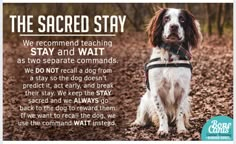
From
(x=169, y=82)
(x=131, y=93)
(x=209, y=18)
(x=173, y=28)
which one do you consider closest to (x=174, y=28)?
(x=173, y=28)

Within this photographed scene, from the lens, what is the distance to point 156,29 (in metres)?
7.54

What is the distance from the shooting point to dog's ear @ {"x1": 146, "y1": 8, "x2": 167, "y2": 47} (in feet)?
24.7

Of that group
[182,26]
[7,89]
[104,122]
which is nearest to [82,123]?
[104,122]

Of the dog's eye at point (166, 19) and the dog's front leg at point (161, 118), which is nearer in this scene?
the dog's eye at point (166, 19)

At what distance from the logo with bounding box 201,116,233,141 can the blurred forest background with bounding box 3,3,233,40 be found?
2.80 ft

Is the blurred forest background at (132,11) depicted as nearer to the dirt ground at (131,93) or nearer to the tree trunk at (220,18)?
the tree trunk at (220,18)

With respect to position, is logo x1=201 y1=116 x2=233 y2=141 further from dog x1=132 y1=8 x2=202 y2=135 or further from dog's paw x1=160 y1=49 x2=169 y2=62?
dog's paw x1=160 y1=49 x2=169 y2=62

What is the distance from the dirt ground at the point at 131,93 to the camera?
761cm

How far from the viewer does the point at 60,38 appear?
24.9 feet

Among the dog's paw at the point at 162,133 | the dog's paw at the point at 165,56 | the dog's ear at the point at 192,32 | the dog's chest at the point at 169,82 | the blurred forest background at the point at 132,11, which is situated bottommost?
the dog's paw at the point at 162,133

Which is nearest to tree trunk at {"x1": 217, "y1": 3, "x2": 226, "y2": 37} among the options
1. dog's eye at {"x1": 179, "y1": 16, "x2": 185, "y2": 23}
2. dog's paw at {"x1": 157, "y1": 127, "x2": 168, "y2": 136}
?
dog's eye at {"x1": 179, "y1": 16, "x2": 185, "y2": 23}

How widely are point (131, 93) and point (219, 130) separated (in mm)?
927

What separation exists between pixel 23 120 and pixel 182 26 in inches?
70.3

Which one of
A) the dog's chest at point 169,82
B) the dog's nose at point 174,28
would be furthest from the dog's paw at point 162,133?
the dog's nose at point 174,28
